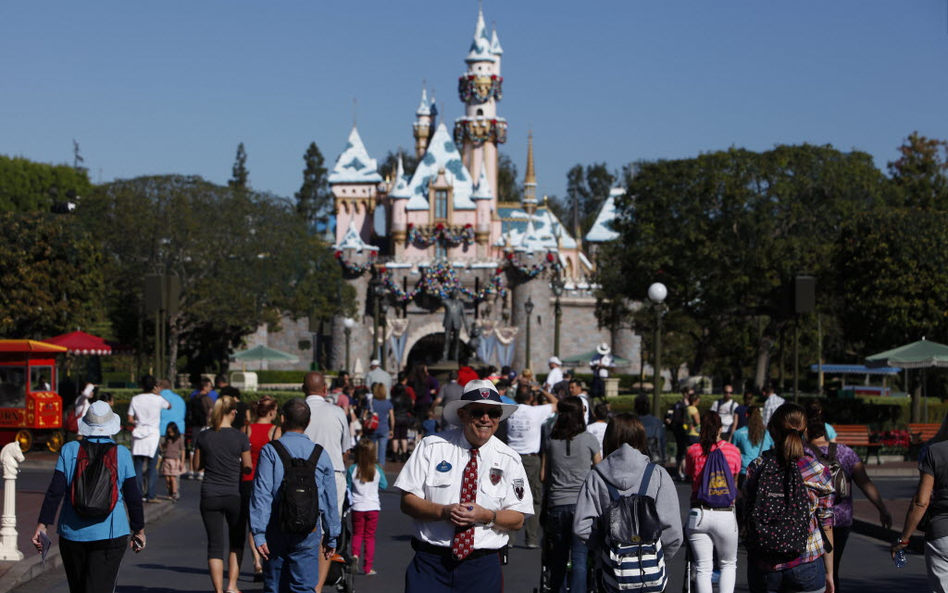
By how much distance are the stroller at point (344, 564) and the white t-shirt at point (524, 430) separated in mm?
2056

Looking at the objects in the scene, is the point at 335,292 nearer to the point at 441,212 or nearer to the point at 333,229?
the point at 441,212

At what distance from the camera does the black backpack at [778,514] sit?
6.66 metres

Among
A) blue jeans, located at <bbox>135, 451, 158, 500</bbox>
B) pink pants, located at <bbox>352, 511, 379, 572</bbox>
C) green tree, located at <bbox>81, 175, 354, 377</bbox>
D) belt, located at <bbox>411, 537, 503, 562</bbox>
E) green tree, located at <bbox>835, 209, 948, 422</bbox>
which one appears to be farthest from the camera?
green tree, located at <bbox>81, 175, 354, 377</bbox>

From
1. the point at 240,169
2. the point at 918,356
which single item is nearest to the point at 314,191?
the point at 240,169

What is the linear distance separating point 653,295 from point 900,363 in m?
8.79

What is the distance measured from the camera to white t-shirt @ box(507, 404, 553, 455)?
1216 centimetres

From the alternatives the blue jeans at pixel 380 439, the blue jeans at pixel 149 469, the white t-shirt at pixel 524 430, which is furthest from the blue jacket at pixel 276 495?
the blue jeans at pixel 380 439

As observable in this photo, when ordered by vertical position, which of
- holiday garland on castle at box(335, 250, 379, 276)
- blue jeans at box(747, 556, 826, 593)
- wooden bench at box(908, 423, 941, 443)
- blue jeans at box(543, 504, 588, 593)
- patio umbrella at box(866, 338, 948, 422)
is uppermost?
holiday garland on castle at box(335, 250, 379, 276)

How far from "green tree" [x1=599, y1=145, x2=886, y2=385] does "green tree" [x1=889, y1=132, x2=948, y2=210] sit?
374 centimetres

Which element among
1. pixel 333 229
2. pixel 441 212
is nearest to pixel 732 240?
pixel 441 212

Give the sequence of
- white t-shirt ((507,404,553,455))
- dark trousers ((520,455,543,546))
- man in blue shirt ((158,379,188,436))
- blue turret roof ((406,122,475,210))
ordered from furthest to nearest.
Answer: blue turret roof ((406,122,475,210)), man in blue shirt ((158,379,188,436)), white t-shirt ((507,404,553,455)), dark trousers ((520,455,543,546))

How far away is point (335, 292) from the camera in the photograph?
59594 millimetres

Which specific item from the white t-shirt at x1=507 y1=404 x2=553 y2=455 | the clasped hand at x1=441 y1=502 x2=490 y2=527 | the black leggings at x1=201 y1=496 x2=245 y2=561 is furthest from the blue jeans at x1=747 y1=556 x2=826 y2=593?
the white t-shirt at x1=507 y1=404 x2=553 y2=455

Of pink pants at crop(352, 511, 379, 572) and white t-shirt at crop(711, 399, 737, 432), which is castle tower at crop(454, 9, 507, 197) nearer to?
white t-shirt at crop(711, 399, 737, 432)
